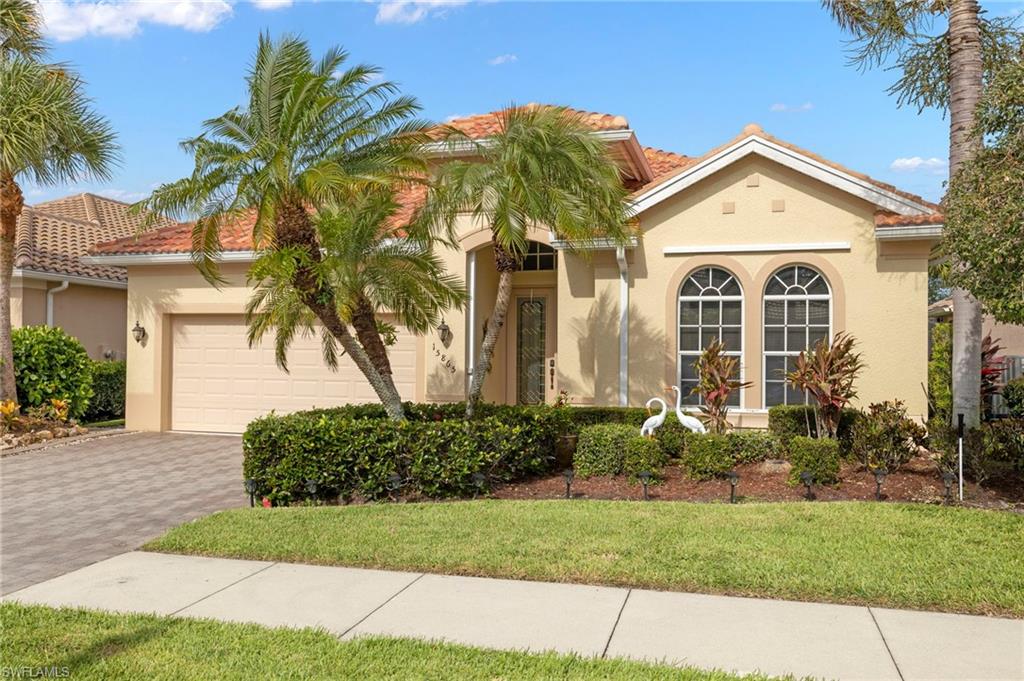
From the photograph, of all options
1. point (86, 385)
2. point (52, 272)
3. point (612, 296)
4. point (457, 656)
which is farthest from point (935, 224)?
point (52, 272)

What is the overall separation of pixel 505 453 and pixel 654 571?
11.1 ft

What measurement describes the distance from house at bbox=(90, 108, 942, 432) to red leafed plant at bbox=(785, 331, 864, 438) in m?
1.22

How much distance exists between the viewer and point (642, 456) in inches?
366

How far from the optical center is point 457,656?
4586 mm

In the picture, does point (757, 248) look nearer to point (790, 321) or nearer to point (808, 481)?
point (790, 321)

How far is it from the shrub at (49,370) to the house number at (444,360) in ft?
26.5

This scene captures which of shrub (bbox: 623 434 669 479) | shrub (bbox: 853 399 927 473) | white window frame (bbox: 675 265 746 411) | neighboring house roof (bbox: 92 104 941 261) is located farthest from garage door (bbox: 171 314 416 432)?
shrub (bbox: 853 399 927 473)

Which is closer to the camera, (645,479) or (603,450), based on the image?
(645,479)

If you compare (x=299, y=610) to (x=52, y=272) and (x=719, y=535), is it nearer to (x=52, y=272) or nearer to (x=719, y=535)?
(x=719, y=535)

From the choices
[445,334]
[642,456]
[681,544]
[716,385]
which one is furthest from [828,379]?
[445,334]

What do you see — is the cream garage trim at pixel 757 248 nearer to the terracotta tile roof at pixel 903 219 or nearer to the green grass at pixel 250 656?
the terracotta tile roof at pixel 903 219

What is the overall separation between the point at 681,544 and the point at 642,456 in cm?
275

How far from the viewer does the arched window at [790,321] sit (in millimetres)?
11625
